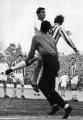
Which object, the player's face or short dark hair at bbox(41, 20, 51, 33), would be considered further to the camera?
the player's face

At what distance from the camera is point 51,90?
823 cm

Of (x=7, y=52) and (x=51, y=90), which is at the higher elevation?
(x=51, y=90)

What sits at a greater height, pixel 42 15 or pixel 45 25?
pixel 45 25

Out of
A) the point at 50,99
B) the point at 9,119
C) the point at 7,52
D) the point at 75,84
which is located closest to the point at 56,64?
the point at 50,99

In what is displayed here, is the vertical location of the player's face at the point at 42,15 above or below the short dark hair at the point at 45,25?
below

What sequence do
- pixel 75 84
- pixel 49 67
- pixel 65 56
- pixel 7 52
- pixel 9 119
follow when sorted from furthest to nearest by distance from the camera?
1. pixel 7 52
2. pixel 65 56
3. pixel 75 84
4. pixel 49 67
5. pixel 9 119

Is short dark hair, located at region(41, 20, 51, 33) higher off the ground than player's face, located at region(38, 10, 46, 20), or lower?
higher

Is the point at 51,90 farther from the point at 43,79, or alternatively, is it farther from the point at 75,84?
the point at 75,84

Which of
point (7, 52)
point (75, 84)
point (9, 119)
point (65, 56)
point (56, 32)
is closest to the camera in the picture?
point (9, 119)

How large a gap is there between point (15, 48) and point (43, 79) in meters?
105

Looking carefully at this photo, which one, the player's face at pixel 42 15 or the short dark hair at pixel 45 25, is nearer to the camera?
the short dark hair at pixel 45 25

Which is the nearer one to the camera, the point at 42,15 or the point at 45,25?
the point at 45,25

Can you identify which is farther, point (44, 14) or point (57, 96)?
point (44, 14)

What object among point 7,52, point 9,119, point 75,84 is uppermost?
point 9,119
